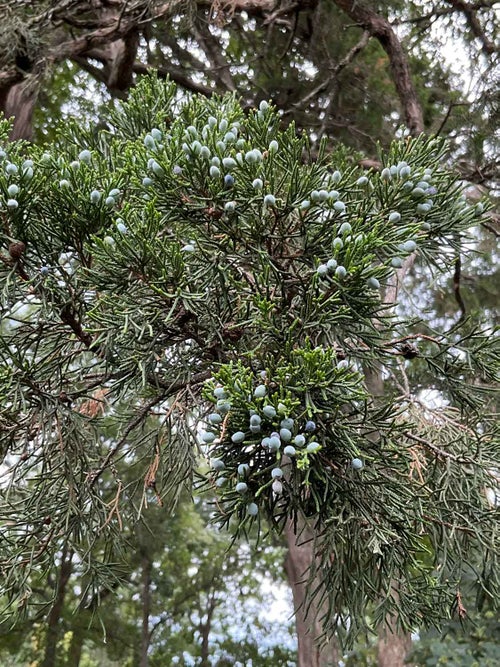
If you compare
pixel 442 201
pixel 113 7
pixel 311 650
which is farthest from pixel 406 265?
pixel 311 650

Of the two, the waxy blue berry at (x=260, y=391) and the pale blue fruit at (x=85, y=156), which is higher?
the pale blue fruit at (x=85, y=156)

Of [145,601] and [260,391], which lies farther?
[145,601]

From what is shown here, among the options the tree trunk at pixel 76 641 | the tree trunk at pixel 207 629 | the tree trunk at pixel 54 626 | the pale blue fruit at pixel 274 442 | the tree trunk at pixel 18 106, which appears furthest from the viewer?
the tree trunk at pixel 207 629

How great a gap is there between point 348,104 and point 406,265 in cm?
249

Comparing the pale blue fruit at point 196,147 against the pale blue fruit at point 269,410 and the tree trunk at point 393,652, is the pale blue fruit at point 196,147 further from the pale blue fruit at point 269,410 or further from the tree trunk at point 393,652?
the tree trunk at point 393,652

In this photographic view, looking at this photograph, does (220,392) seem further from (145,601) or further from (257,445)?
(145,601)

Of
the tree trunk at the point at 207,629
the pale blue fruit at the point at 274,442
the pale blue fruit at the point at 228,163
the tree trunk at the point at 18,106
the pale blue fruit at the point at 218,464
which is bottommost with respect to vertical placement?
the tree trunk at the point at 207,629

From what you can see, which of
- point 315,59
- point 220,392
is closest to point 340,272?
point 220,392

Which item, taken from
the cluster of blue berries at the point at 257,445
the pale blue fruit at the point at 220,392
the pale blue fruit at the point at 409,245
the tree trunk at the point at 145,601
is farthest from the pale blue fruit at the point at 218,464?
the tree trunk at the point at 145,601

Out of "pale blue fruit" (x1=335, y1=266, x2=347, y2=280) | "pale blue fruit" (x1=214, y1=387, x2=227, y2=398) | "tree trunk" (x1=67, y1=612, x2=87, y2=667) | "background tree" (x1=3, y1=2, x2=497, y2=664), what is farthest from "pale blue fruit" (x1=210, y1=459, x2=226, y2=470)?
"tree trunk" (x1=67, y1=612, x2=87, y2=667)

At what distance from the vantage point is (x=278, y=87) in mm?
4461

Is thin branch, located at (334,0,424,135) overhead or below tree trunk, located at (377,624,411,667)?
overhead

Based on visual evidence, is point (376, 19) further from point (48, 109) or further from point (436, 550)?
point (48, 109)

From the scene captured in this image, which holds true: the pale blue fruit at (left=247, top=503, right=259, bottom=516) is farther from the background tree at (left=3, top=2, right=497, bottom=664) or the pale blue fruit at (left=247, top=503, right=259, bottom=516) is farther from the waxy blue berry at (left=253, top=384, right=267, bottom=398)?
the background tree at (left=3, top=2, right=497, bottom=664)
